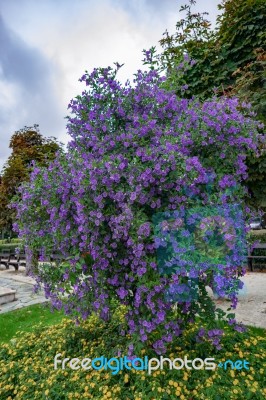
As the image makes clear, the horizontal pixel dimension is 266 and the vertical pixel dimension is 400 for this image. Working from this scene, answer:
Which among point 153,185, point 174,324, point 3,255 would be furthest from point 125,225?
point 3,255

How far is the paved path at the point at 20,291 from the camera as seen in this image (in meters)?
7.15

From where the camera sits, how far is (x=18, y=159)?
1160 centimetres

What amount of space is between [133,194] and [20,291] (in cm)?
713

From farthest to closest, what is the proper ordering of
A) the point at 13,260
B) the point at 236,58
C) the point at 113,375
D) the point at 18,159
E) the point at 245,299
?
the point at 13,260 < the point at 18,159 < the point at 245,299 < the point at 236,58 < the point at 113,375

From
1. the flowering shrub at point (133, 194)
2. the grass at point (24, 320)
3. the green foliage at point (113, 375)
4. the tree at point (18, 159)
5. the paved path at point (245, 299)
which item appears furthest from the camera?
the tree at point (18, 159)

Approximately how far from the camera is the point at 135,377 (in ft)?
10.4

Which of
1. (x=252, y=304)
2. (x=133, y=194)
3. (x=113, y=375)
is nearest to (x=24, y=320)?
(x=113, y=375)

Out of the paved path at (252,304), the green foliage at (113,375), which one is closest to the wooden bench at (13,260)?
the paved path at (252,304)

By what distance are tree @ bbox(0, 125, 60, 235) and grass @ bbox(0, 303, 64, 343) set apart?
429 cm

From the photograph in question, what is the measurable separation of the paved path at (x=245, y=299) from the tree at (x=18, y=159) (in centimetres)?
253

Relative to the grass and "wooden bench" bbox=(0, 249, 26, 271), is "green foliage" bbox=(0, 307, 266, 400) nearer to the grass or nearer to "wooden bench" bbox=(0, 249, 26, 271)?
the grass

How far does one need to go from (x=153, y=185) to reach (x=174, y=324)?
124cm

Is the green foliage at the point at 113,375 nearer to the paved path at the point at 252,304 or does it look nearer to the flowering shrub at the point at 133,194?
the flowering shrub at the point at 133,194

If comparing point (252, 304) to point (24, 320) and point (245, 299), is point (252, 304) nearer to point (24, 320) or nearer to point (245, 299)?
point (245, 299)
